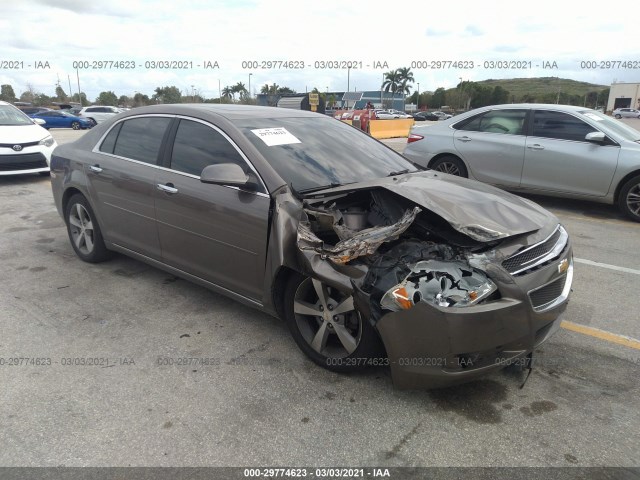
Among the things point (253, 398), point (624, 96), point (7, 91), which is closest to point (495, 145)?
point (253, 398)

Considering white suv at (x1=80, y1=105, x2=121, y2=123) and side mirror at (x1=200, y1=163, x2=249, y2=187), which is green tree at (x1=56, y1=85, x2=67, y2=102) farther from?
side mirror at (x1=200, y1=163, x2=249, y2=187)

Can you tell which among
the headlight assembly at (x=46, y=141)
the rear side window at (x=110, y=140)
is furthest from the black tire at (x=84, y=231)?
the headlight assembly at (x=46, y=141)

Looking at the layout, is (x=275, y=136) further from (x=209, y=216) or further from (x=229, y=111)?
(x=209, y=216)

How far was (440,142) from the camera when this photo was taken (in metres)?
8.13

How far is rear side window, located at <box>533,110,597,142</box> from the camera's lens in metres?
7.00

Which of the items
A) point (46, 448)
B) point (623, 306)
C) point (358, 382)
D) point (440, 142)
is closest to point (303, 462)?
point (358, 382)

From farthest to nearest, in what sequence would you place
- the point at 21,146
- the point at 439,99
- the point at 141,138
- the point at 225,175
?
the point at 439,99 → the point at 21,146 → the point at 141,138 → the point at 225,175

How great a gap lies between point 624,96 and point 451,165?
103 metres

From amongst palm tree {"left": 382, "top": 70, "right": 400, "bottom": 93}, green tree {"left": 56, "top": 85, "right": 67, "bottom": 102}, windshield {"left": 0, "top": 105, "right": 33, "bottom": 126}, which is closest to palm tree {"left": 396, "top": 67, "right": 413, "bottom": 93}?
palm tree {"left": 382, "top": 70, "right": 400, "bottom": 93}

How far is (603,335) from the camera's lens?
11.4ft

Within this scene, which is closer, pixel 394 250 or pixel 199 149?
pixel 394 250

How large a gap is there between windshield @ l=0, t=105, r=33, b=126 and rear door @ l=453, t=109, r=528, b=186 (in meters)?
8.63

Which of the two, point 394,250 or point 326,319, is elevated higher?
point 394,250

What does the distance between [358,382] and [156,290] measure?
2234 mm
